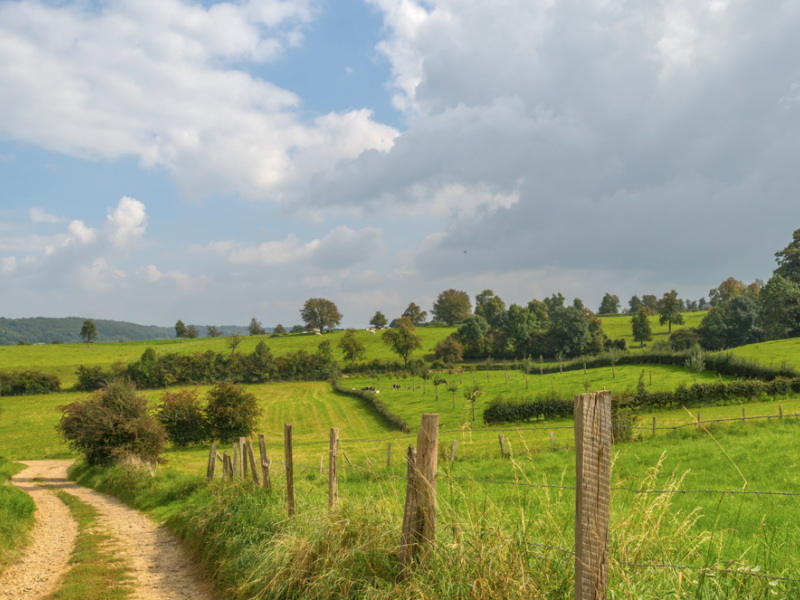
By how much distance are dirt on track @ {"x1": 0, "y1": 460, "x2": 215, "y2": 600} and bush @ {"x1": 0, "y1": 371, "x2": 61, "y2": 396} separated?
64.0m

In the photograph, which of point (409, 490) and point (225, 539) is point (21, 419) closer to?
point (225, 539)

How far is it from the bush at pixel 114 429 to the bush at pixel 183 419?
13.3 m

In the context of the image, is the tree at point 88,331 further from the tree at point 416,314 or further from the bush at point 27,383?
the tree at point 416,314

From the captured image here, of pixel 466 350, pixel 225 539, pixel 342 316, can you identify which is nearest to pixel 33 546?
pixel 225 539

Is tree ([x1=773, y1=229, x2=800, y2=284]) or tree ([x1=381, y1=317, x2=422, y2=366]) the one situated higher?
tree ([x1=773, y1=229, x2=800, y2=284])

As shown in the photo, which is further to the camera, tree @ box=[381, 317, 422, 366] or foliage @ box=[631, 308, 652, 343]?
tree @ box=[381, 317, 422, 366]

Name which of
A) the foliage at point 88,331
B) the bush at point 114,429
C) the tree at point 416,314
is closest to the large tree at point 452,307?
the tree at point 416,314

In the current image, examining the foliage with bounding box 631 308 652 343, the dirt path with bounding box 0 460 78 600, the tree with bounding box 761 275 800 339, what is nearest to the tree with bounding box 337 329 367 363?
the foliage with bounding box 631 308 652 343

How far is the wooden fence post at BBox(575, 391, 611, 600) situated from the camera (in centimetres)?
245

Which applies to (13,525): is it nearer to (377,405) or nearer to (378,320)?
(377,405)

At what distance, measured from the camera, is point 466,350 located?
282 feet

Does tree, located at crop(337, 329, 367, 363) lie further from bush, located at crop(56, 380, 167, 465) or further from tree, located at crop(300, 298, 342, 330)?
bush, located at crop(56, 380, 167, 465)

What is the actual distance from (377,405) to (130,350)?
6869 cm

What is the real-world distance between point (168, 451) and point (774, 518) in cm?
3660
